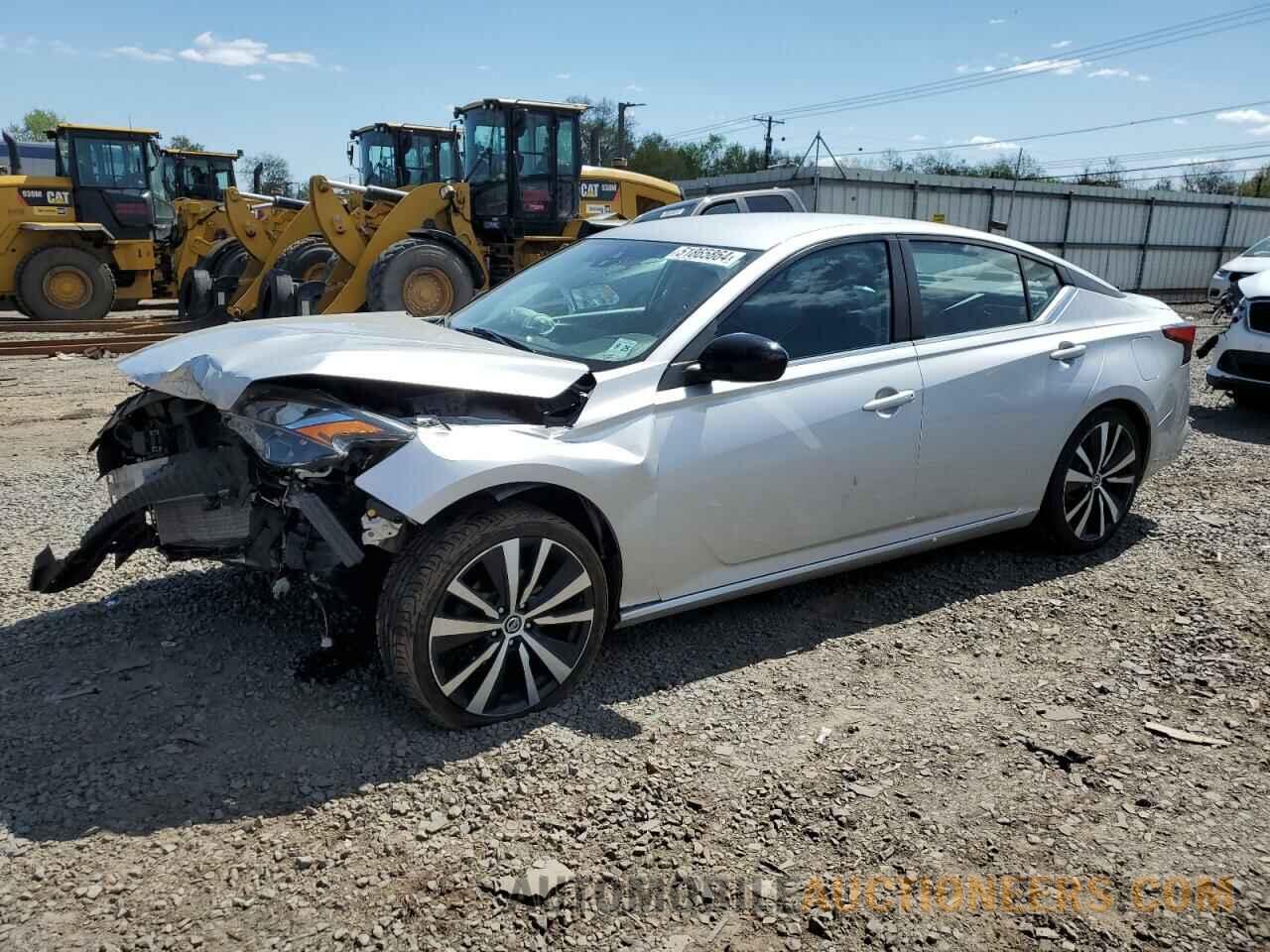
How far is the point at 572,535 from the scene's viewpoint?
327cm

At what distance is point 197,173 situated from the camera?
20156mm

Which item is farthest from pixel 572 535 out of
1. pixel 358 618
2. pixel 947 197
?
→ pixel 947 197

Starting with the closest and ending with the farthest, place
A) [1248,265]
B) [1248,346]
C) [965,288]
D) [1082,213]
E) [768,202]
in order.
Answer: [965,288]
[1248,346]
[768,202]
[1248,265]
[1082,213]

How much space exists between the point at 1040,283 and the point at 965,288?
1.92ft

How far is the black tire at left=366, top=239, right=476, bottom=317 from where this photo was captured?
1184 centimetres

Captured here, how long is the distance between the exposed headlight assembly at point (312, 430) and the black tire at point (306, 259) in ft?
36.7

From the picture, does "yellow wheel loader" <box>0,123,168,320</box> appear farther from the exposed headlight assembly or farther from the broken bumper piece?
the exposed headlight assembly

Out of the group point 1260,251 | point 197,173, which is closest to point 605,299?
point 1260,251

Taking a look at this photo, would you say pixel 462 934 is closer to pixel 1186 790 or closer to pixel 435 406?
pixel 435 406

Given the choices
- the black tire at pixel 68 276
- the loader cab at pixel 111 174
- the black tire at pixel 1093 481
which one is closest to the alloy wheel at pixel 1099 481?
the black tire at pixel 1093 481

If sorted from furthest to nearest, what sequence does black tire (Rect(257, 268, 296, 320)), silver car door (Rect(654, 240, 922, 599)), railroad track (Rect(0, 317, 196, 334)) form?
railroad track (Rect(0, 317, 196, 334)) → black tire (Rect(257, 268, 296, 320)) → silver car door (Rect(654, 240, 922, 599))

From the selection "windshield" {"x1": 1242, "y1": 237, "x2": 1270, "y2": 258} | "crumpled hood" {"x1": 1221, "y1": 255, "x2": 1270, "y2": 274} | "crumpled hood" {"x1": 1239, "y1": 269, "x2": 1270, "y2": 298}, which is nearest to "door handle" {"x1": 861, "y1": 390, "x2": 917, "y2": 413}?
"crumpled hood" {"x1": 1239, "y1": 269, "x2": 1270, "y2": 298}

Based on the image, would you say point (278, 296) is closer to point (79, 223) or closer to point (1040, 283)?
point (79, 223)

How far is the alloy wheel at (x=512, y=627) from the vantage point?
312 centimetres
